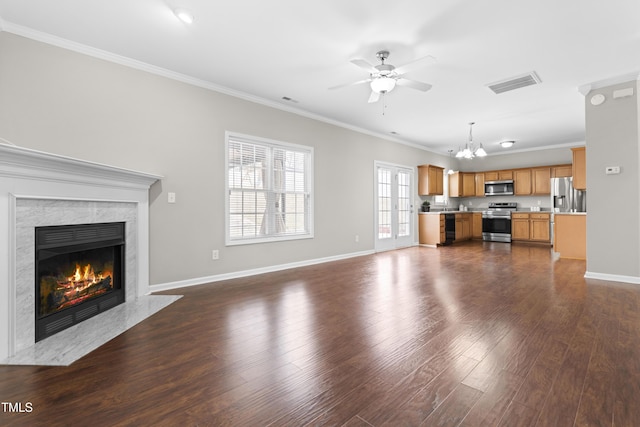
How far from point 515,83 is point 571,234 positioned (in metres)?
3.37

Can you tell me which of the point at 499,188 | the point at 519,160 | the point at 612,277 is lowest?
the point at 612,277

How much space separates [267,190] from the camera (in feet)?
15.4

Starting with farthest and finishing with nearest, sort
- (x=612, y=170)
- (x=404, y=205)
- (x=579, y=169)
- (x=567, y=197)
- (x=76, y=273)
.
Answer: (x=404, y=205) → (x=567, y=197) → (x=579, y=169) → (x=612, y=170) → (x=76, y=273)

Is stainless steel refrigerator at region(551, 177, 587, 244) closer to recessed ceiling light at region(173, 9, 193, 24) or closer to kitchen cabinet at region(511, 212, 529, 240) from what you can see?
kitchen cabinet at region(511, 212, 529, 240)

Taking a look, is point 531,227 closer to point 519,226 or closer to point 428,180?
point 519,226

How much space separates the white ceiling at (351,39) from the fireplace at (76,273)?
74.9 inches

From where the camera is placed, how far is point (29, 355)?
78.0 inches

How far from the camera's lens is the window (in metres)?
4.33

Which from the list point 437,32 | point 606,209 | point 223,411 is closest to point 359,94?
point 437,32

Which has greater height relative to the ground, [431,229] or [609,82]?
[609,82]

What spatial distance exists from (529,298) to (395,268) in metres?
1.98

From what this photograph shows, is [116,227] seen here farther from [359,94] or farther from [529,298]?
[529,298]

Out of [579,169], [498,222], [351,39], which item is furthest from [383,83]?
[498,222]

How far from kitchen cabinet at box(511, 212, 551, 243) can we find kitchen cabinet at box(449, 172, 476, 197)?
1431 millimetres
